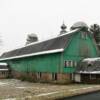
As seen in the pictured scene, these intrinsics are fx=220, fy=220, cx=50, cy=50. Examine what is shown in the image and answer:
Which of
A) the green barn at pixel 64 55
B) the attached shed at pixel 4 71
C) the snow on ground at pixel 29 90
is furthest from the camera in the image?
the attached shed at pixel 4 71

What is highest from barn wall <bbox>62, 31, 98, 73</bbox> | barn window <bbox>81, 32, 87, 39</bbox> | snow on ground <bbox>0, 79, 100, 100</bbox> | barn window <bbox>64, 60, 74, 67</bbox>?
Answer: barn window <bbox>81, 32, 87, 39</bbox>

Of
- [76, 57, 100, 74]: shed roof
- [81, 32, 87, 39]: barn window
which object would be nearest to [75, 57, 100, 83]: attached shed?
[76, 57, 100, 74]: shed roof

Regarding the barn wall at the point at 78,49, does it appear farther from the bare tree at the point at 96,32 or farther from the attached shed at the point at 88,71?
the bare tree at the point at 96,32

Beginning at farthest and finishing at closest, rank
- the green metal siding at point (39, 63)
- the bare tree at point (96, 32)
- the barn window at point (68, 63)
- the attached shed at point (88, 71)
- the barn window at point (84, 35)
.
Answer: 1. the bare tree at point (96, 32)
2. the barn window at point (84, 35)
3. the green metal siding at point (39, 63)
4. the barn window at point (68, 63)
5. the attached shed at point (88, 71)

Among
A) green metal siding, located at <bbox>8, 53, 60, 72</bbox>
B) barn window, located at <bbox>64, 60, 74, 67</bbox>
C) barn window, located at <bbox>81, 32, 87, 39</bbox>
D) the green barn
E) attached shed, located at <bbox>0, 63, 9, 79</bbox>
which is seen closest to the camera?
the green barn

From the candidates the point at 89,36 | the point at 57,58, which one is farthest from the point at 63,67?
the point at 89,36

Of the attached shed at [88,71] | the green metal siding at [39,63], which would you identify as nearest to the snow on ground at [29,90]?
the attached shed at [88,71]

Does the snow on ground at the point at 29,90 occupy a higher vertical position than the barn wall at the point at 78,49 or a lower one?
lower

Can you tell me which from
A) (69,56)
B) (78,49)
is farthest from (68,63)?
(78,49)

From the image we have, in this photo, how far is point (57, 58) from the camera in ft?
114

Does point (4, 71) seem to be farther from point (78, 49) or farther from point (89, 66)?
point (89, 66)

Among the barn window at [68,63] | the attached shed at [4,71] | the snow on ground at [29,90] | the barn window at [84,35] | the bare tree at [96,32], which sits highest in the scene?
the bare tree at [96,32]

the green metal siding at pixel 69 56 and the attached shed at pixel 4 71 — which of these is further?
the attached shed at pixel 4 71

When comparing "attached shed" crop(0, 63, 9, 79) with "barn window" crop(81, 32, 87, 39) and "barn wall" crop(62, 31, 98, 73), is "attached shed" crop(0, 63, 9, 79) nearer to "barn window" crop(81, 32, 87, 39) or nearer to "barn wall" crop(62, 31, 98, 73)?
"barn wall" crop(62, 31, 98, 73)
